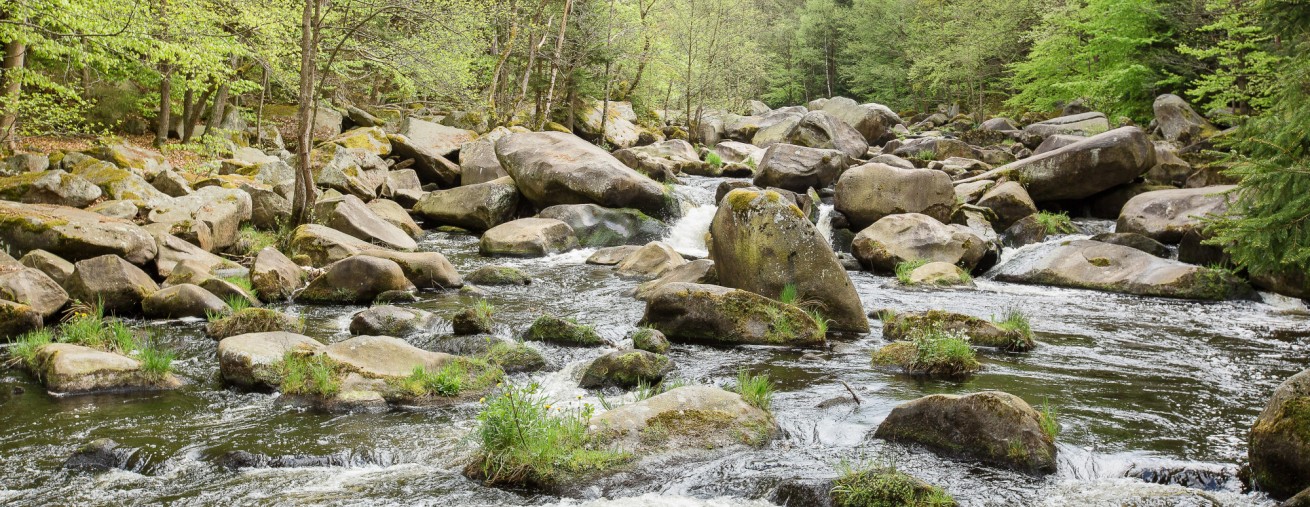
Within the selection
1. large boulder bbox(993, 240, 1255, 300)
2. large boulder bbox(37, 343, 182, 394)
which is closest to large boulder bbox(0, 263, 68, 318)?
large boulder bbox(37, 343, 182, 394)

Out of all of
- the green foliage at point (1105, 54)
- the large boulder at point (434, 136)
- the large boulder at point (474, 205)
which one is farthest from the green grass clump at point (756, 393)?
the green foliage at point (1105, 54)

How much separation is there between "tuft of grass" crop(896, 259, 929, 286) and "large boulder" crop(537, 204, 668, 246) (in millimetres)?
5813

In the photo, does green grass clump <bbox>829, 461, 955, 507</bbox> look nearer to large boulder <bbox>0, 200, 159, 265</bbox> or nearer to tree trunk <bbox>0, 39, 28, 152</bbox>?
large boulder <bbox>0, 200, 159, 265</bbox>

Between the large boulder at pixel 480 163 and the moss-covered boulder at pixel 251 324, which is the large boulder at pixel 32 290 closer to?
the moss-covered boulder at pixel 251 324

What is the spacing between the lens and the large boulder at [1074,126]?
29703mm

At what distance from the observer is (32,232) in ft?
40.1

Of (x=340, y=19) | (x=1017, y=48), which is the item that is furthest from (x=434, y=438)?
(x=1017, y=48)

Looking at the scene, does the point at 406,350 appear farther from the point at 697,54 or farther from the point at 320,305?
the point at 697,54

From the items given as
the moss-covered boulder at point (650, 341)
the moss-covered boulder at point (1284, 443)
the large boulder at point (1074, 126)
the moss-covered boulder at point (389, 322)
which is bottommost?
the moss-covered boulder at point (389, 322)

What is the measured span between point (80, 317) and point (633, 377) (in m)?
6.65

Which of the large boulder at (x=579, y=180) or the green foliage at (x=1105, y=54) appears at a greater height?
the green foliage at (x=1105, y=54)

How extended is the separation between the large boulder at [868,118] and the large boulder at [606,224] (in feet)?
69.9

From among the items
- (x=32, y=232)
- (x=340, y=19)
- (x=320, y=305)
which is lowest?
(x=320, y=305)

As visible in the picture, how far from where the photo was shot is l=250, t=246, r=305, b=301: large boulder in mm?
12258
